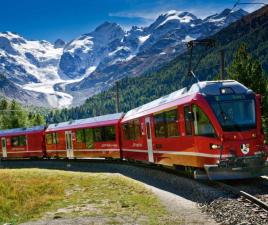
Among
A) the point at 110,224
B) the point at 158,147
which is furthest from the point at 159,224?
the point at 158,147

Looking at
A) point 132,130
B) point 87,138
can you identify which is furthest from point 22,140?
point 132,130

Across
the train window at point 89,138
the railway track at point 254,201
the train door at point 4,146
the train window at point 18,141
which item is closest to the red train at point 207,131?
the railway track at point 254,201

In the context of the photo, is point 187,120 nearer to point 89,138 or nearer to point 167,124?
point 167,124

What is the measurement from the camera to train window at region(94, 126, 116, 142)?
34906 millimetres

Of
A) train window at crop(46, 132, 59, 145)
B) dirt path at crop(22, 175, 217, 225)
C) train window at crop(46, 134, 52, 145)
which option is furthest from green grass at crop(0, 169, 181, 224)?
train window at crop(46, 134, 52, 145)

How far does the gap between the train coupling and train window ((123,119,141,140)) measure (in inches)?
422

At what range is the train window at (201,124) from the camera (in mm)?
17453

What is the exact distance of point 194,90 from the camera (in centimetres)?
1888

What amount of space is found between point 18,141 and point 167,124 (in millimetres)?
33572

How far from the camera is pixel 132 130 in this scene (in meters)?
29.6

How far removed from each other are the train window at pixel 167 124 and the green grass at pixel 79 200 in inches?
112

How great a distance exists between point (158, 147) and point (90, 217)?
34.0 ft

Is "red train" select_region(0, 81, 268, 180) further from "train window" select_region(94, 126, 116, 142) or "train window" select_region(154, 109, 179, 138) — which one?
"train window" select_region(94, 126, 116, 142)

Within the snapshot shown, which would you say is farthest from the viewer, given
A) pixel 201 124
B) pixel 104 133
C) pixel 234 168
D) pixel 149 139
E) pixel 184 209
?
pixel 104 133
